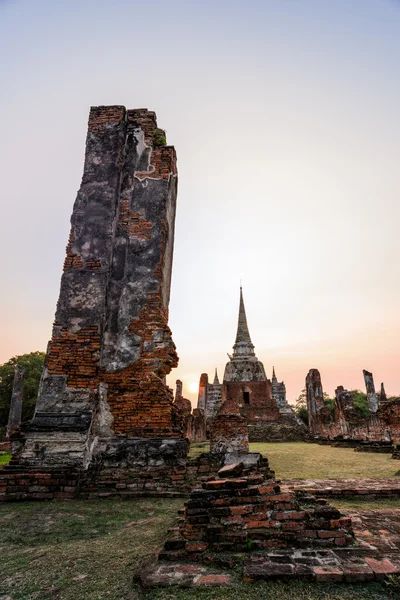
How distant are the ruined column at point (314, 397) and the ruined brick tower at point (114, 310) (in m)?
20.1

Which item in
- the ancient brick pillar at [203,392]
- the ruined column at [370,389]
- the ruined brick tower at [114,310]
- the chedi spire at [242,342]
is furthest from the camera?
the chedi spire at [242,342]

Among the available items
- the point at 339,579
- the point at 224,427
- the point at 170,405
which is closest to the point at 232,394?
the point at 224,427

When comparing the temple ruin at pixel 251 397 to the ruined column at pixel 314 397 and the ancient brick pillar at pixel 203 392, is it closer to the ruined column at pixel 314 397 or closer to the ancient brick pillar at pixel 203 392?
the ancient brick pillar at pixel 203 392

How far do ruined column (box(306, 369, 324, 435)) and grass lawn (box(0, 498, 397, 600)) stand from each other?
21574 millimetres

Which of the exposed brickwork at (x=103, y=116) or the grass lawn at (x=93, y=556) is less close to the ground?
the exposed brickwork at (x=103, y=116)

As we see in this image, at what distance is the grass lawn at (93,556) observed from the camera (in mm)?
1960

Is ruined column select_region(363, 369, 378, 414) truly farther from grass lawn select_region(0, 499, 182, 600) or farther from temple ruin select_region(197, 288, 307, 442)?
grass lawn select_region(0, 499, 182, 600)

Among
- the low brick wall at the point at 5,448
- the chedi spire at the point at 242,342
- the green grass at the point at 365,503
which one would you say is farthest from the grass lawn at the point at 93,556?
the chedi spire at the point at 242,342

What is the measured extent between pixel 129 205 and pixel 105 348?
9.00ft

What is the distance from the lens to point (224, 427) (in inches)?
313

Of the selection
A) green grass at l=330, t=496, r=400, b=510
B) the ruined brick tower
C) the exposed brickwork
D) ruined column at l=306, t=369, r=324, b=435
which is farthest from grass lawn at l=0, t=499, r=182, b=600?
ruined column at l=306, t=369, r=324, b=435

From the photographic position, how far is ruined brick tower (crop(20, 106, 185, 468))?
532cm

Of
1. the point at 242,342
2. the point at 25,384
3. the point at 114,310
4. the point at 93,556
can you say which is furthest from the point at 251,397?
the point at 93,556

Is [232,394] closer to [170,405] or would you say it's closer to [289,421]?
[289,421]
